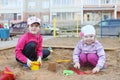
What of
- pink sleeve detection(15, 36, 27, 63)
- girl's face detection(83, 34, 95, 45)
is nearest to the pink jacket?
pink sleeve detection(15, 36, 27, 63)

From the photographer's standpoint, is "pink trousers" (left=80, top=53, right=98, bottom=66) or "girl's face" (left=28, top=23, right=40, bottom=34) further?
"girl's face" (left=28, top=23, right=40, bottom=34)

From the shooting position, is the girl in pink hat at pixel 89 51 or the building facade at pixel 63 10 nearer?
the girl in pink hat at pixel 89 51

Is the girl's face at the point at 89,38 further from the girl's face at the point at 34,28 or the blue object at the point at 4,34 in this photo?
the blue object at the point at 4,34

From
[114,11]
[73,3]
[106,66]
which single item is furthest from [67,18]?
[106,66]

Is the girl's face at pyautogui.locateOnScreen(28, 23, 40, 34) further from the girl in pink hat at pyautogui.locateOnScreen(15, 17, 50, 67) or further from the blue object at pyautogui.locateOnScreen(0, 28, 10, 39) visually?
the blue object at pyautogui.locateOnScreen(0, 28, 10, 39)

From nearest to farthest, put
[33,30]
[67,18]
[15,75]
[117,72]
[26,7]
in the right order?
[15,75] → [117,72] → [33,30] → [67,18] → [26,7]

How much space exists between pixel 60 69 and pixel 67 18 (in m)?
47.6

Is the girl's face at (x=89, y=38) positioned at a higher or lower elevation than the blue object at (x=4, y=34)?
higher

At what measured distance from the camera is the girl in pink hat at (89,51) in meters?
4.86

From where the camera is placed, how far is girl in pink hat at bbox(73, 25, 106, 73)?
15.9ft

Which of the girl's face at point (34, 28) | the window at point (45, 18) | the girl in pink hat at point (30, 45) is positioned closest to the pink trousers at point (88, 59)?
the girl in pink hat at point (30, 45)

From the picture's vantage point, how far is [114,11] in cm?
5247

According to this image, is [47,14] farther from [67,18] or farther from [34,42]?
[34,42]

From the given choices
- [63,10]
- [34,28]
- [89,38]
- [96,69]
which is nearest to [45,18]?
[63,10]
